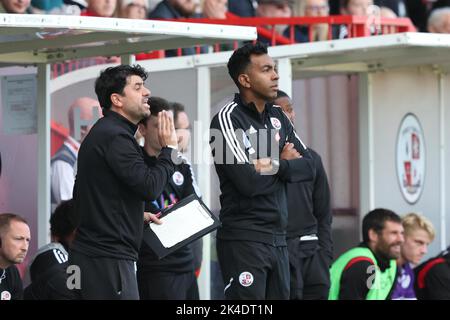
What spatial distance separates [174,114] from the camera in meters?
9.48

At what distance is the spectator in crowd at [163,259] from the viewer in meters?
8.37

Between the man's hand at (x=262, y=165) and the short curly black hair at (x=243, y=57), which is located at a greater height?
the short curly black hair at (x=243, y=57)

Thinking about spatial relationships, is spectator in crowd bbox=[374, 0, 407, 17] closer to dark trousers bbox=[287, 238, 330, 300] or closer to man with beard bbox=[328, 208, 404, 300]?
man with beard bbox=[328, 208, 404, 300]

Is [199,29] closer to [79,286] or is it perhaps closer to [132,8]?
A: [79,286]

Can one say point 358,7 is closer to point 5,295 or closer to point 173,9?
point 173,9

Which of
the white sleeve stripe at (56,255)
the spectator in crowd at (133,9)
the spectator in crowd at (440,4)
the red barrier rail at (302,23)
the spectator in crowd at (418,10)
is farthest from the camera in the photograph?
the spectator in crowd at (418,10)

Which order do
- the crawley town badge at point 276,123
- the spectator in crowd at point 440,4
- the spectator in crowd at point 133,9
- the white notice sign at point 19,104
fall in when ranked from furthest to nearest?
the spectator in crowd at point 440,4
the spectator in crowd at point 133,9
the white notice sign at point 19,104
the crawley town badge at point 276,123

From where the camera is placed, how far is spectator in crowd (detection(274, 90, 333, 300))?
8.57 m

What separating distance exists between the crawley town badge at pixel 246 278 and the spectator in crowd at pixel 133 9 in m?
4.06

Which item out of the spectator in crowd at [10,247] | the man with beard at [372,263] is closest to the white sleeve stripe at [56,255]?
the spectator in crowd at [10,247]

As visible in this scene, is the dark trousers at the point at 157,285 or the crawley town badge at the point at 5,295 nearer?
the crawley town badge at the point at 5,295

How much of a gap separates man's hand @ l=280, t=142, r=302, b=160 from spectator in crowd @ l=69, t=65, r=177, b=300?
776 mm

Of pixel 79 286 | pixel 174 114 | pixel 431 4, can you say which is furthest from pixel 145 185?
pixel 431 4

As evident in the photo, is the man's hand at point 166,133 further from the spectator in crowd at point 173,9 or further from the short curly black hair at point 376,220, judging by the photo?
the spectator in crowd at point 173,9
